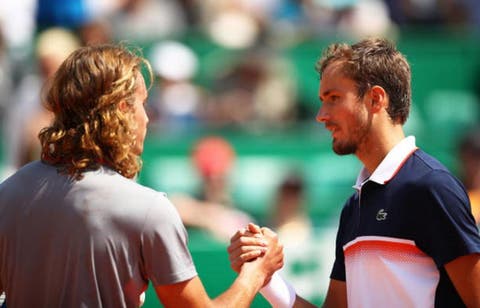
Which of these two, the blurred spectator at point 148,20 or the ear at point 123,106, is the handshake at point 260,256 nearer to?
the ear at point 123,106

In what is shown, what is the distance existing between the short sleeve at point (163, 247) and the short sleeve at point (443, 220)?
84 cm

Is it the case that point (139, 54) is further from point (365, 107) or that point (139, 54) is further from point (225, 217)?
point (225, 217)

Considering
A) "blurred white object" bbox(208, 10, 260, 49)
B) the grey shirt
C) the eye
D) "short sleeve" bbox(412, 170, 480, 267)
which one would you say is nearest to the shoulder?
"short sleeve" bbox(412, 170, 480, 267)

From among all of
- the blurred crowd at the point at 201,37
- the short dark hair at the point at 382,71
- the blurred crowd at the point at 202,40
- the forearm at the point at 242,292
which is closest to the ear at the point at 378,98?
the short dark hair at the point at 382,71

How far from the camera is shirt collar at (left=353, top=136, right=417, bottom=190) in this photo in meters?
3.74

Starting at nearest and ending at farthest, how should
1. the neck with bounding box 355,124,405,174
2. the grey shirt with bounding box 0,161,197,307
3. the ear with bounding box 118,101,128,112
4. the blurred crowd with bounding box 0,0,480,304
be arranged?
the grey shirt with bounding box 0,161,197,307, the ear with bounding box 118,101,128,112, the neck with bounding box 355,124,405,174, the blurred crowd with bounding box 0,0,480,304

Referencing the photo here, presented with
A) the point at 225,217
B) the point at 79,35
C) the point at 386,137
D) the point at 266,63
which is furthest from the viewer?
the point at 266,63

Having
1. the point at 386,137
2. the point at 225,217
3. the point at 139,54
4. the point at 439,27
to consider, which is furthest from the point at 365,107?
the point at 439,27

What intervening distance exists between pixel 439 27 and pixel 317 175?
111 inches

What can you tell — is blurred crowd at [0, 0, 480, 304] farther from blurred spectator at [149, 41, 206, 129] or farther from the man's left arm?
the man's left arm

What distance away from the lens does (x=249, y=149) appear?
894 cm

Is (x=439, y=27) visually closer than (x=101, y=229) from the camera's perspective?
No

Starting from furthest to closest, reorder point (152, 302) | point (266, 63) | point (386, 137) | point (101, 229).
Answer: point (266, 63)
point (152, 302)
point (386, 137)
point (101, 229)

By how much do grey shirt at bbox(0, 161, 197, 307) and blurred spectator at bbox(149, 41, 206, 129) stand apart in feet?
18.8
